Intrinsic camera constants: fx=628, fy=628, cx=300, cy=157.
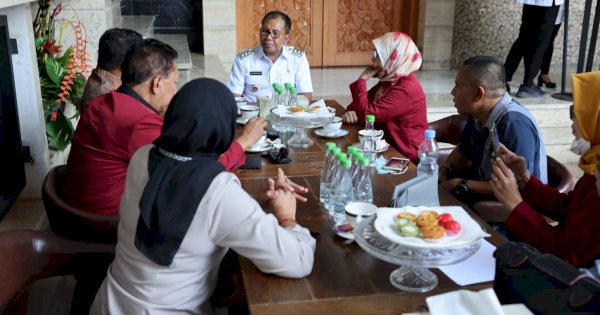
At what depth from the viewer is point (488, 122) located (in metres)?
2.47

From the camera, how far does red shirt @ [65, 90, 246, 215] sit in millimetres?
2143

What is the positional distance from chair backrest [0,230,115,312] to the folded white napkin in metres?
1.10

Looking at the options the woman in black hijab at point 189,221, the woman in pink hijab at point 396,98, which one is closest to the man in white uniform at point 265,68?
the woman in pink hijab at point 396,98

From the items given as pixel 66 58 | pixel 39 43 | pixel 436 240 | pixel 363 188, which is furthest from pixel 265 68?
pixel 436 240

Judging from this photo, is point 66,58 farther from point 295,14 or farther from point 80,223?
point 295,14

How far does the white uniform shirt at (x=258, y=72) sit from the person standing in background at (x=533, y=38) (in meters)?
2.40

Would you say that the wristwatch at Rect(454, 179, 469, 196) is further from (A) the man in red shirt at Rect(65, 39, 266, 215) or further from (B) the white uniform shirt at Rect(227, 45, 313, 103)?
(B) the white uniform shirt at Rect(227, 45, 313, 103)

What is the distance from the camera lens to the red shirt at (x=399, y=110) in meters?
3.04

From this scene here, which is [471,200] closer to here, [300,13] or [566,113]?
[566,113]

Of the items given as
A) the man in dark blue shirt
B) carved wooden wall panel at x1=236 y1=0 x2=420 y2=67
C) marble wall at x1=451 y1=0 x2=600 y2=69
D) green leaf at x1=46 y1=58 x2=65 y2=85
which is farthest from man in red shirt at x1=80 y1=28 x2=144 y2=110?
marble wall at x1=451 y1=0 x2=600 y2=69

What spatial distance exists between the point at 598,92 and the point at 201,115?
109 centimetres

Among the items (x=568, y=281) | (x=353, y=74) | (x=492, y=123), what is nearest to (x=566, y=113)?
(x=353, y=74)

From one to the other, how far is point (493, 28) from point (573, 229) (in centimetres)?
532

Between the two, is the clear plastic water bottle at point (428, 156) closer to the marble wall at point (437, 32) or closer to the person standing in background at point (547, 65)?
the person standing in background at point (547, 65)
